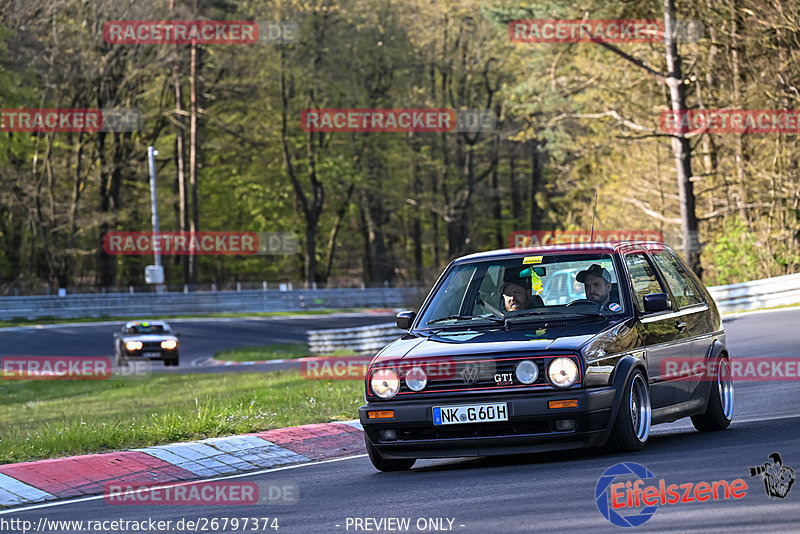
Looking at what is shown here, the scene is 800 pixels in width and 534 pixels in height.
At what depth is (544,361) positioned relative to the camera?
8.29 m

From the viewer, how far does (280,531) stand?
6.75 m

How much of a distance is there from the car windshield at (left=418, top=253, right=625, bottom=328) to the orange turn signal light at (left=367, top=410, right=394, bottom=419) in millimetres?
1052

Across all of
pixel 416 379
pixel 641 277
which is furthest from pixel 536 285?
pixel 416 379

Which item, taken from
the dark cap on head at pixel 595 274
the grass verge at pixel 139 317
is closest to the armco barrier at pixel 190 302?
the grass verge at pixel 139 317

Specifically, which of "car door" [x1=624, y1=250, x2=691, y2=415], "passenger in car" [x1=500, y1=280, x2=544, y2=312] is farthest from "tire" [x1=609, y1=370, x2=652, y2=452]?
"passenger in car" [x1=500, y1=280, x2=544, y2=312]

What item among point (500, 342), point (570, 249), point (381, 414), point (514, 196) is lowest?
point (381, 414)

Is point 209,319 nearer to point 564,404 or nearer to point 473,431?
point 473,431

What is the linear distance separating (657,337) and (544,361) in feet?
5.07

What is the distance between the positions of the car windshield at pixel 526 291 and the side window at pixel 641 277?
206 mm

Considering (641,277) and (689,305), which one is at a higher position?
(641,277)

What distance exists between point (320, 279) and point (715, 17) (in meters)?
48.2

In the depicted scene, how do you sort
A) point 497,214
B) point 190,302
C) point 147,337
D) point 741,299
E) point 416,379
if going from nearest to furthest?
point 416,379, point 741,299, point 147,337, point 190,302, point 497,214

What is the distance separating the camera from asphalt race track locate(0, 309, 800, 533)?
20.7 ft

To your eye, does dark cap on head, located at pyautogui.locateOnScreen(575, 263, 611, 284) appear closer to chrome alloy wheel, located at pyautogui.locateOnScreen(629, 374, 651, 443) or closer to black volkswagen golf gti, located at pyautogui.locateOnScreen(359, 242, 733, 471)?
black volkswagen golf gti, located at pyautogui.locateOnScreen(359, 242, 733, 471)
